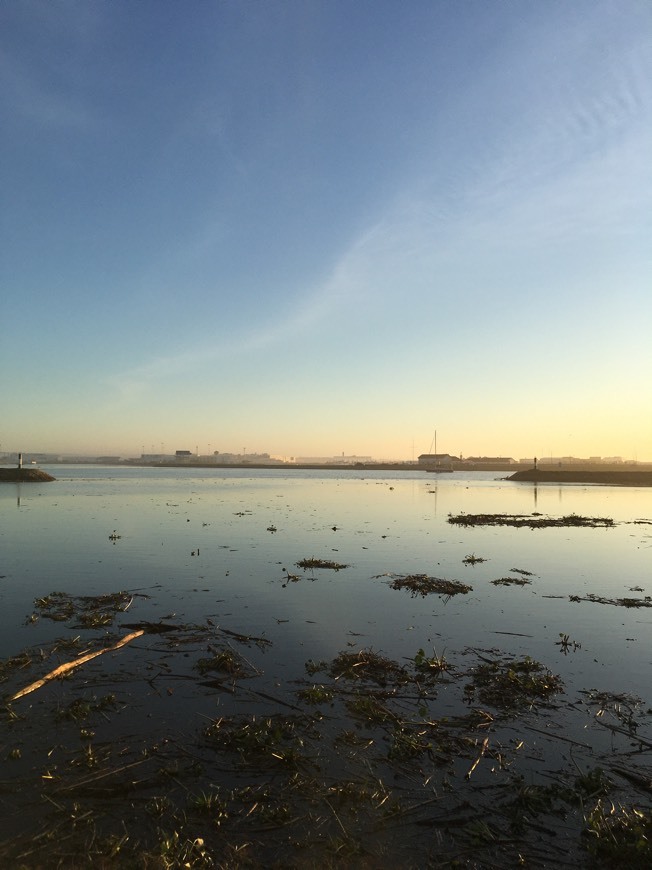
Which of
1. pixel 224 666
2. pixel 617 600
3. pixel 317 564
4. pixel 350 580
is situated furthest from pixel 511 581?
pixel 224 666

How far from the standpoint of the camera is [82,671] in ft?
44.5

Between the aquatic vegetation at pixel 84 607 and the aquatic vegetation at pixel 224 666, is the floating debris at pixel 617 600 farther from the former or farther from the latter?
the aquatic vegetation at pixel 84 607

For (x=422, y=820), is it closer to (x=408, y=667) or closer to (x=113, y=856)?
(x=113, y=856)

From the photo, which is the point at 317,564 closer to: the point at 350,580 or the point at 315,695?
the point at 350,580

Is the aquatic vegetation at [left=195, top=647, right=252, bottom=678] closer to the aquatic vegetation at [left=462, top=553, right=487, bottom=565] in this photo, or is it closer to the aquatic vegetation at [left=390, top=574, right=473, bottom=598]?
the aquatic vegetation at [left=390, top=574, right=473, bottom=598]

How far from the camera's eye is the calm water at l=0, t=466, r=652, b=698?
1645cm

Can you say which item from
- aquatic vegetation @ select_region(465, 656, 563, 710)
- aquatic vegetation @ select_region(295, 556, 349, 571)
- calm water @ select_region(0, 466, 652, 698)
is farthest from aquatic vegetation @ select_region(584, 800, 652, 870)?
aquatic vegetation @ select_region(295, 556, 349, 571)

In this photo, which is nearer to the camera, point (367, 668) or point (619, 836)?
point (619, 836)

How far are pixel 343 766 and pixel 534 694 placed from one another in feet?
18.9

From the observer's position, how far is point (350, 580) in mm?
24938

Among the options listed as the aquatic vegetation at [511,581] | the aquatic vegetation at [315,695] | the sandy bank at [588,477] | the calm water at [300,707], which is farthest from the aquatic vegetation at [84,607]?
the sandy bank at [588,477]

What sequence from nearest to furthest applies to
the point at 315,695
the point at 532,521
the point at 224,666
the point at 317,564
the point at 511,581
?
the point at 315,695
the point at 224,666
the point at 511,581
the point at 317,564
the point at 532,521

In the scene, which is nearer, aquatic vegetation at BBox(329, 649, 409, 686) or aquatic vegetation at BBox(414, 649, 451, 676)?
aquatic vegetation at BBox(329, 649, 409, 686)

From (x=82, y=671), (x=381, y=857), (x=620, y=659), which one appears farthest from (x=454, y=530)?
(x=381, y=857)
